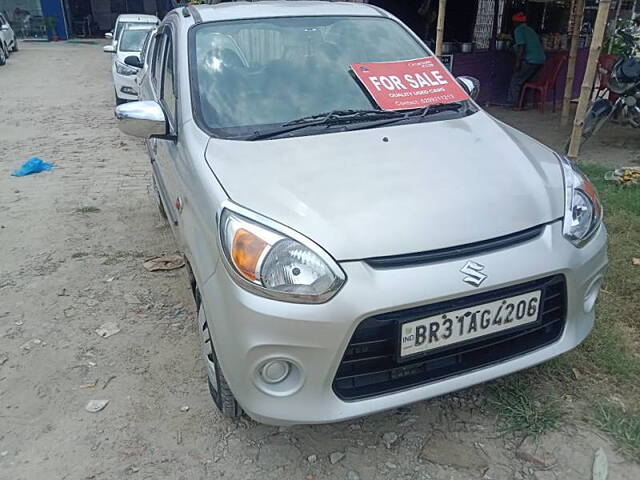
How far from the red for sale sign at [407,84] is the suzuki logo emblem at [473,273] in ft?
3.63

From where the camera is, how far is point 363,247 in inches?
69.1

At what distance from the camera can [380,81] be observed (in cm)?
272

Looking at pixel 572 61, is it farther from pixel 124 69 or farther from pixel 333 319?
pixel 333 319

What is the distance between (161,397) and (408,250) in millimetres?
1444

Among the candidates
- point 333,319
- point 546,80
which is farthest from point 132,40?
point 333,319

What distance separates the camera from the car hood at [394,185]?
5.93 feet

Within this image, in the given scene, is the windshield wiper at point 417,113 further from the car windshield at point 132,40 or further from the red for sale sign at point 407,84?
the car windshield at point 132,40

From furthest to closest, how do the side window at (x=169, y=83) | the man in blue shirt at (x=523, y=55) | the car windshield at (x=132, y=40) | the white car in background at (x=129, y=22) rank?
the white car in background at (x=129, y=22) → the car windshield at (x=132, y=40) → the man in blue shirt at (x=523, y=55) → the side window at (x=169, y=83)

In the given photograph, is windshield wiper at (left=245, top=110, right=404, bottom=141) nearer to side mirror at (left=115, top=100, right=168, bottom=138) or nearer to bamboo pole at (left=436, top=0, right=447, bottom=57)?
side mirror at (left=115, top=100, right=168, bottom=138)

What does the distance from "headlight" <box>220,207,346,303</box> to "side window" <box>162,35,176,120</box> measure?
1190mm

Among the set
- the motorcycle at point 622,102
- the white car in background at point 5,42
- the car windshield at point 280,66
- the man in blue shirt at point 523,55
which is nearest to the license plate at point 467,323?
the car windshield at point 280,66

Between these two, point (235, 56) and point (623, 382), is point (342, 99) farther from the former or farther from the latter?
point (623, 382)

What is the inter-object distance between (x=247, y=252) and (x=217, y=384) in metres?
0.73

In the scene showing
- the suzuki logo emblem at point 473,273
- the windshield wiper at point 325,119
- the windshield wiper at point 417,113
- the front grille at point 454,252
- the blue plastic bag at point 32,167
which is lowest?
the blue plastic bag at point 32,167
